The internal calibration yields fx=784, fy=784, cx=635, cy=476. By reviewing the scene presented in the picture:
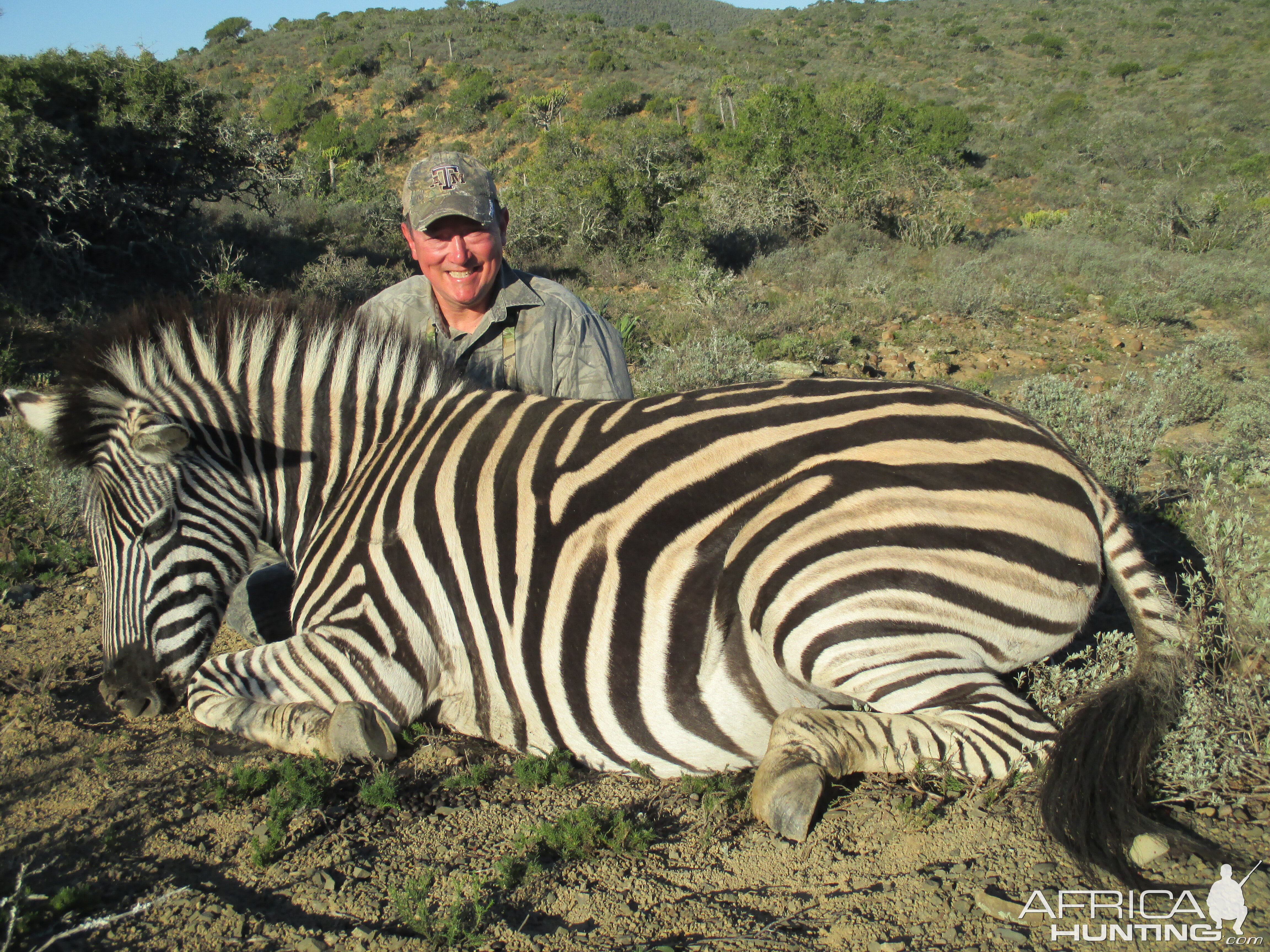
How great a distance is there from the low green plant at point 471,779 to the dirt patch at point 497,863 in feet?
0.06

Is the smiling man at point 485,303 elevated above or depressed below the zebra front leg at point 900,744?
above

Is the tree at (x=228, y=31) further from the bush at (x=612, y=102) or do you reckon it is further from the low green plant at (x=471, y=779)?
the low green plant at (x=471, y=779)

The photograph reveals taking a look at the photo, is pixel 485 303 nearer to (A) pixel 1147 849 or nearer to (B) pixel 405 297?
(B) pixel 405 297

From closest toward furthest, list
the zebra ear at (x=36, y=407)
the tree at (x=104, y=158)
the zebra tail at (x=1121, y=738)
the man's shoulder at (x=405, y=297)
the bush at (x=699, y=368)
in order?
the zebra tail at (x=1121, y=738), the zebra ear at (x=36, y=407), the man's shoulder at (x=405, y=297), the bush at (x=699, y=368), the tree at (x=104, y=158)

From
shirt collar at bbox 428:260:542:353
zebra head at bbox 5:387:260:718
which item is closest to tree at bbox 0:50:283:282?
shirt collar at bbox 428:260:542:353

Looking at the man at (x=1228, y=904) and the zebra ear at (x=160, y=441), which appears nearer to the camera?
the man at (x=1228, y=904)

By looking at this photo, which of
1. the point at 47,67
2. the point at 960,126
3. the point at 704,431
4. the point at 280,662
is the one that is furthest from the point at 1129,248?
the point at 47,67

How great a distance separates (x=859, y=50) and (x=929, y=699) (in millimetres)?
51694

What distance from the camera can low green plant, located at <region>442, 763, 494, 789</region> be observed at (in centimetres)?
259

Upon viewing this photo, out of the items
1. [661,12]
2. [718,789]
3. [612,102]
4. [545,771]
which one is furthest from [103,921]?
[661,12]

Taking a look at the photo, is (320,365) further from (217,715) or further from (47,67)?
(47,67)

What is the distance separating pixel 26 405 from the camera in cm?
299

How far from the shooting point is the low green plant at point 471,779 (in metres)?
2.59

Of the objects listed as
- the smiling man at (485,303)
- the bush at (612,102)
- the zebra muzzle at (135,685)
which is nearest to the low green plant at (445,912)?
the zebra muzzle at (135,685)
